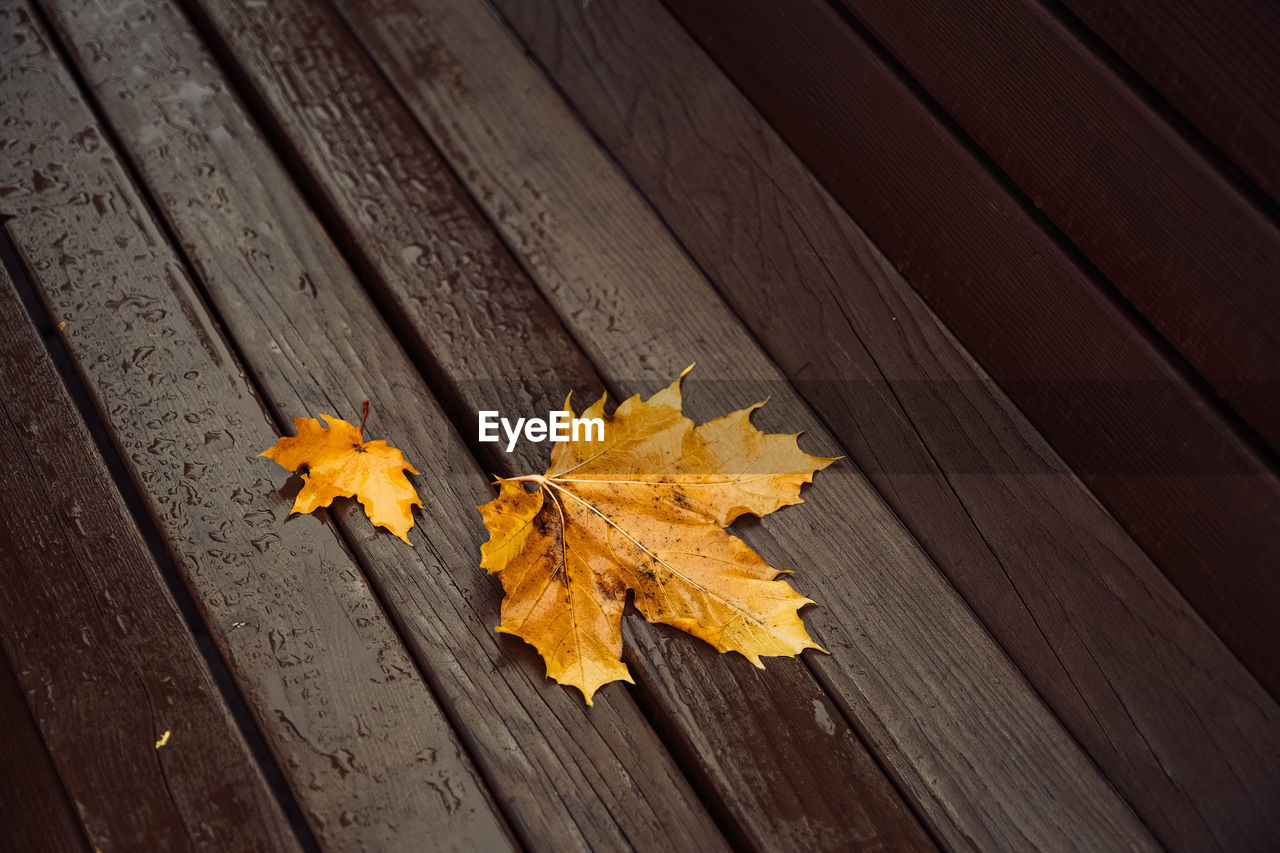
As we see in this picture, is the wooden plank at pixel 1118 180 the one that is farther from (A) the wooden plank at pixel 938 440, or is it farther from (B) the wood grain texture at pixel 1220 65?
(A) the wooden plank at pixel 938 440

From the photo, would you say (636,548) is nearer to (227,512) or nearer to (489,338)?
(489,338)

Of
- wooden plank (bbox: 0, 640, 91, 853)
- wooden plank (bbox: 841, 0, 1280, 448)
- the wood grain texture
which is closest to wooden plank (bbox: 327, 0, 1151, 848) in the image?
wooden plank (bbox: 841, 0, 1280, 448)

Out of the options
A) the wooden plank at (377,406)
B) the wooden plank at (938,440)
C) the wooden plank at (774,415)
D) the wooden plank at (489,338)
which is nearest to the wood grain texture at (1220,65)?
the wooden plank at (938,440)

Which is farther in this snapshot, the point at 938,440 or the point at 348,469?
the point at 938,440

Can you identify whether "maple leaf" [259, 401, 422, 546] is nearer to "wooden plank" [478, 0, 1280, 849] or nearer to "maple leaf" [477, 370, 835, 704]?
"maple leaf" [477, 370, 835, 704]

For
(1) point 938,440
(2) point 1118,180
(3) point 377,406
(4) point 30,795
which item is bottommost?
(1) point 938,440

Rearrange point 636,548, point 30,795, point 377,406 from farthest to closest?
point 377,406
point 636,548
point 30,795

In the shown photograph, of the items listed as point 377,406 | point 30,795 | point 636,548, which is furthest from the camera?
point 377,406

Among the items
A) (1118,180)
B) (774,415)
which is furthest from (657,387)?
(1118,180)
